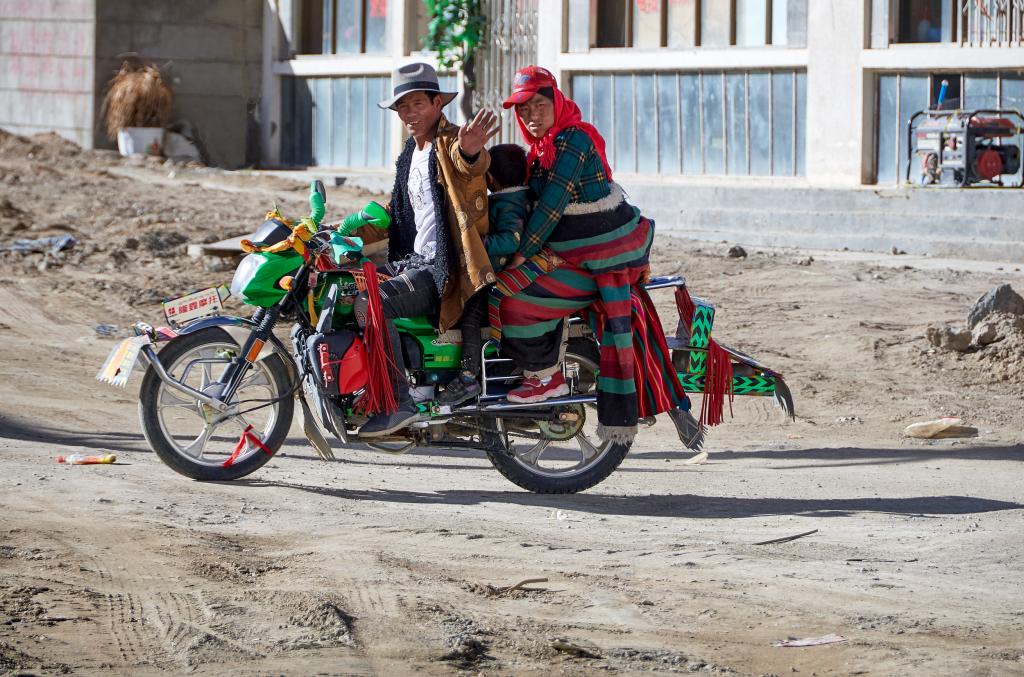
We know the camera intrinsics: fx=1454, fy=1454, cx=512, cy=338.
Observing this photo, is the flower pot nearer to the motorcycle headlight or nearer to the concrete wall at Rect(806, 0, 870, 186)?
the concrete wall at Rect(806, 0, 870, 186)

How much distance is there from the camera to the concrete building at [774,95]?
1550cm

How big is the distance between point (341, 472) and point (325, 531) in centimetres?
132

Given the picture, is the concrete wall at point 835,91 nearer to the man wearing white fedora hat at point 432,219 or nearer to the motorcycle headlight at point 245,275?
the man wearing white fedora hat at point 432,219

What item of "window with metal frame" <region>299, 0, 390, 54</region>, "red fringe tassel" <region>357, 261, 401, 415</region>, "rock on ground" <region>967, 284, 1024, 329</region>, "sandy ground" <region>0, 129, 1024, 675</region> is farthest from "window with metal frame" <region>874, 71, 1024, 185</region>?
"red fringe tassel" <region>357, 261, 401, 415</region>

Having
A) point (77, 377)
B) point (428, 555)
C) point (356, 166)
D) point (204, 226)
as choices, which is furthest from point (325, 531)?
point (356, 166)

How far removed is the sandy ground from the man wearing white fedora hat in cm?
81

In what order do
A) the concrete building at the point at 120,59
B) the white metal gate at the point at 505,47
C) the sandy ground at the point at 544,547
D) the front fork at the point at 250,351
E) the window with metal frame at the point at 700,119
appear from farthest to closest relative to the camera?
the concrete building at the point at 120,59 → the white metal gate at the point at 505,47 → the window with metal frame at the point at 700,119 → the front fork at the point at 250,351 → the sandy ground at the point at 544,547

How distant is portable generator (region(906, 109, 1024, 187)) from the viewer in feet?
49.2

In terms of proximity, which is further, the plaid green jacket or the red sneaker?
the red sneaker

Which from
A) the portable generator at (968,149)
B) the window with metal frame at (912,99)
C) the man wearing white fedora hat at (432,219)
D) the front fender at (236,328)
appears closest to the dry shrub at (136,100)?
the window with metal frame at (912,99)

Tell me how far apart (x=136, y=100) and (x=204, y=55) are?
1707mm

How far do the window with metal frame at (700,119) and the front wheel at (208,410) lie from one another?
1250cm

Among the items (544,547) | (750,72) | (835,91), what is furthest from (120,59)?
(544,547)

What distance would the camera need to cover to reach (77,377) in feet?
30.3
